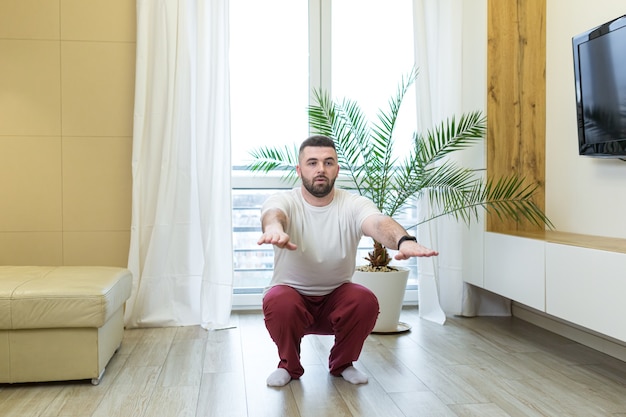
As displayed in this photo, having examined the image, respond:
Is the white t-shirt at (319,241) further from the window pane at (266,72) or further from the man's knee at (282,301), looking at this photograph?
the window pane at (266,72)

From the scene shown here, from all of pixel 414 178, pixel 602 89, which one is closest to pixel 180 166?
pixel 414 178

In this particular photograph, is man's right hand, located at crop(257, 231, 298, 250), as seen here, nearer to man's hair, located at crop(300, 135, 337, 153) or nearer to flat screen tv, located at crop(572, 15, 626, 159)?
man's hair, located at crop(300, 135, 337, 153)

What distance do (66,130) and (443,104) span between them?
97.9 inches

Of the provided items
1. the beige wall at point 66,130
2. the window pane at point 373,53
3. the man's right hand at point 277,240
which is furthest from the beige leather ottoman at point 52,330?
the window pane at point 373,53

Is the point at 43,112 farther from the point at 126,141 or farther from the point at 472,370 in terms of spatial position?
the point at 472,370

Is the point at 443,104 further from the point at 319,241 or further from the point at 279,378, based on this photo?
the point at 279,378

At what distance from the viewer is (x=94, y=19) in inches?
176

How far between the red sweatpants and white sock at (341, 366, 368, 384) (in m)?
0.03

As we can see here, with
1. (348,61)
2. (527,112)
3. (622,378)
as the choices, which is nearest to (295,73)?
(348,61)

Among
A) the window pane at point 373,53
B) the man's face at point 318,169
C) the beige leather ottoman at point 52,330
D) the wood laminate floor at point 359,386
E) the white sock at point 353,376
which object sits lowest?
the wood laminate floor at point 359,386

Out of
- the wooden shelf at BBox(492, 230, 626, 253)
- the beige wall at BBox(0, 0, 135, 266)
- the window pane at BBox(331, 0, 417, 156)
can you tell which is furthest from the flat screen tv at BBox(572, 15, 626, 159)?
the beige wall at BBox(0, 0, 135, 266)

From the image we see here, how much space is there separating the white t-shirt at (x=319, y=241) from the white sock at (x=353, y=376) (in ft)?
1.22

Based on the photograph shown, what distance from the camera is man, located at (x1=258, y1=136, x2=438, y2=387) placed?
10.0ft

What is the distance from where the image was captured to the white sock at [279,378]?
9.92 ft
